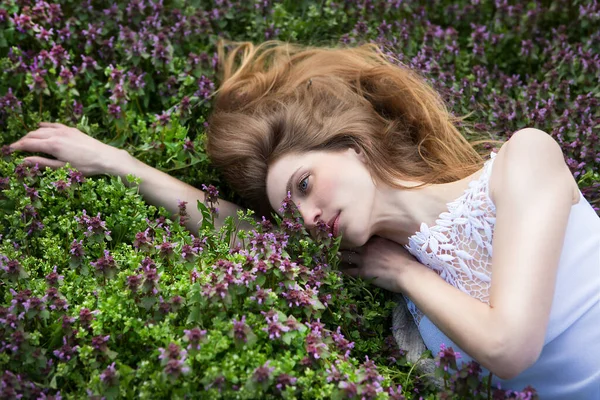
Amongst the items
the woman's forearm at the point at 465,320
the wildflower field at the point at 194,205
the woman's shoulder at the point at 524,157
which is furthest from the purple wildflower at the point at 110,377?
the woman's shoulder at the point at 524,157

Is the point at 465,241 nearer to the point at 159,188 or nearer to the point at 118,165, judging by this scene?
the point at 159,188

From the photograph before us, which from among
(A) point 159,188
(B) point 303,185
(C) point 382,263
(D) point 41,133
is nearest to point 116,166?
(A) point 159,188

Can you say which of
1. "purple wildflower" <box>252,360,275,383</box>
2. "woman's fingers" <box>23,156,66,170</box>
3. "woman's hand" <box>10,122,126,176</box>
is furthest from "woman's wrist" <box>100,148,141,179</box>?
"purple wildflower" <box>252,360,275,383</box>

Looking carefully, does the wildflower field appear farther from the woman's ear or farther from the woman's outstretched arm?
the woman's ear

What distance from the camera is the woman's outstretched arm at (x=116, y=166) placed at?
12.5 feet

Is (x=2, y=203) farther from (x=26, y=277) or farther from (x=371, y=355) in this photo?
(x=371, y=355)

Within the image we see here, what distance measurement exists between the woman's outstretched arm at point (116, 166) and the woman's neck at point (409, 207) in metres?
0.83

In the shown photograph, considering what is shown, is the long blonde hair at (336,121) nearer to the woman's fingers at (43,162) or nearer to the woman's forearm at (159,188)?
the woman's forearm at (159,188)

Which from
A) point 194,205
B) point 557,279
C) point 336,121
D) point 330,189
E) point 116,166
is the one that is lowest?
point 194,205

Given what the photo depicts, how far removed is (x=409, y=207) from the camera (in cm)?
350

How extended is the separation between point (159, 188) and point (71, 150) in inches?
19.4

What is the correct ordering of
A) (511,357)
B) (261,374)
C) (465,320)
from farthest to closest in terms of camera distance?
(465,320), (511,357), (261,374)

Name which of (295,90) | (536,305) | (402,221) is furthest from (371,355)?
(295,90)

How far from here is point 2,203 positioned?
11.7ft
